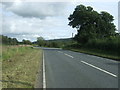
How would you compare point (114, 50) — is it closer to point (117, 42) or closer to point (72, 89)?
point (117, 42)

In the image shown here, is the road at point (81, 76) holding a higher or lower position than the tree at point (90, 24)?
lower

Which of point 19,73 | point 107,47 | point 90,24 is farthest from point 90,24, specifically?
point 19,73

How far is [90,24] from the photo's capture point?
69812 millimetres

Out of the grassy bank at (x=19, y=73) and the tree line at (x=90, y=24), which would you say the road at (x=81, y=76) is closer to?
the grassy bank at (x=19, y=73)

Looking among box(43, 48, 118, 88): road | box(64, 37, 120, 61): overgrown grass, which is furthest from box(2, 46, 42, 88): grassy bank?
box(64, 37, 120, 61): overgrown grass

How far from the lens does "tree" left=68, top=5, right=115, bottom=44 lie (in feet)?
225

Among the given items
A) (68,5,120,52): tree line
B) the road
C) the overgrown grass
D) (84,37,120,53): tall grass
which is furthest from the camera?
(68,5,120,52): tree line

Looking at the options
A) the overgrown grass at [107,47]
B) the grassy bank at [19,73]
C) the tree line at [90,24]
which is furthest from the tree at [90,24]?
the grassy bank at [19,73]

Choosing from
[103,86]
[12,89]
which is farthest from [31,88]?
[103,86]

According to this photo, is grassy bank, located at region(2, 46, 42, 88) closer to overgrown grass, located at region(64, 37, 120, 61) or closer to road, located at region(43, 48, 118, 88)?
road, located at region(43, 48, 118, 88)

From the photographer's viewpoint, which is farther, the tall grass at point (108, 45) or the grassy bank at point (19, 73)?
the tall grass at point (108, 45)

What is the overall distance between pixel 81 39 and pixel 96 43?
47.2 feet

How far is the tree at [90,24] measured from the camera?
6850 cm

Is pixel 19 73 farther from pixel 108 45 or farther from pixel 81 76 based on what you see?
pixel 108 45
